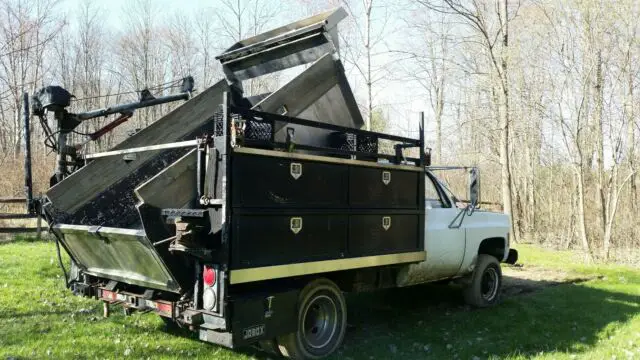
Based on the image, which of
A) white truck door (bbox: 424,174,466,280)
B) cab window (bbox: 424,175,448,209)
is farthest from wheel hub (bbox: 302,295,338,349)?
cab window (bbox: 424,175,448,209)

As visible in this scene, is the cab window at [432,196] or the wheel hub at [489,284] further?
the wheel hub at [489,284]

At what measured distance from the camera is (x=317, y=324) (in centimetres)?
526

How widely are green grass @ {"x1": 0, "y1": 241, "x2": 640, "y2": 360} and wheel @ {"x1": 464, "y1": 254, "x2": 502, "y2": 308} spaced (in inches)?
7.6

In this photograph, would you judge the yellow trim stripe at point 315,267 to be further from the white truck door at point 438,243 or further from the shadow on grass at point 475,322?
the shadow on grass at point 475,322

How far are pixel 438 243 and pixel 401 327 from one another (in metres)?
1.19

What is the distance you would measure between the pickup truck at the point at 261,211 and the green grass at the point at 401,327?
570 mm

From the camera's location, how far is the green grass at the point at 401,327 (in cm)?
536

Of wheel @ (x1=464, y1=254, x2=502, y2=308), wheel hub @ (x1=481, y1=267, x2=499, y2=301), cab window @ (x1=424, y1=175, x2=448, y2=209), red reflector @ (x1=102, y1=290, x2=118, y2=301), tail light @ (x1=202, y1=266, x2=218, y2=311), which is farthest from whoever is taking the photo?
wheel hub @ (x1=481, y1=267, x2=499, y2=301)

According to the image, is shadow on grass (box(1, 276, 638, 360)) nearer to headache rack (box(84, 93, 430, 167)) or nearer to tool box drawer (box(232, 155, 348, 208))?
tool box drawer (box(232, 155, 348, 208))

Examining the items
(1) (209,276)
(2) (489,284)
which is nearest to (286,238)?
(1) (209,276)

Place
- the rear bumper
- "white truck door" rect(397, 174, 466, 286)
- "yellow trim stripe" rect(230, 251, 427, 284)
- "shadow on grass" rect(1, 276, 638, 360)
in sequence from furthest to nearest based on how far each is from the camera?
the rear bumper → "white truck door" rect(397, 174, 466, 286) → "shadow on grass" rect(1, 276, 638, 360) → "yellow trim stripe" rect(230, 251, 427, 284)

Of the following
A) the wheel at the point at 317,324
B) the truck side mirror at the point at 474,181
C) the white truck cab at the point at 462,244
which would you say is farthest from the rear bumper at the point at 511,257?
the wheel at the point at 317,324

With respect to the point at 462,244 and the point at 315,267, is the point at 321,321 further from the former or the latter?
the point at 462,244

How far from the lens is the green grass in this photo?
536cm
